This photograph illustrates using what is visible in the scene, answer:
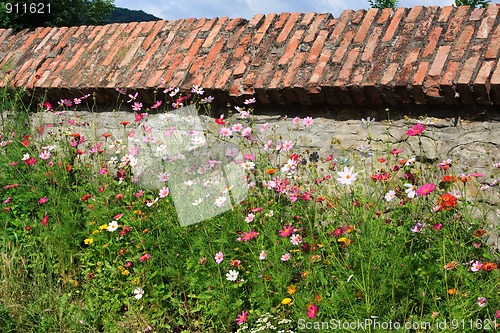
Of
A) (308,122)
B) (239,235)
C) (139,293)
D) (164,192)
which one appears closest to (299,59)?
(308,122)

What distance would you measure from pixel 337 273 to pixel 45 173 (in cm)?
225

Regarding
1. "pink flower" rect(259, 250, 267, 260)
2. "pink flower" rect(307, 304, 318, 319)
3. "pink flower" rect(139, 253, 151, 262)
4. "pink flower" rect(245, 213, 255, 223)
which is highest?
"pink flower" rect(307, 304, 318, 319)

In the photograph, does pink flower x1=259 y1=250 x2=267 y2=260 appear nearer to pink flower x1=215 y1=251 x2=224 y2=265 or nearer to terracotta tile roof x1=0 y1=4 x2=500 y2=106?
pink flower x1=215 y1=251 x2=224 y2=265

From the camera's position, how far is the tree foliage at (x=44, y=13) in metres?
7.71

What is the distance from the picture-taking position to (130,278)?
3.52 meters

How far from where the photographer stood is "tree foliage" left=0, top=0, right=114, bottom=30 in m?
7.71

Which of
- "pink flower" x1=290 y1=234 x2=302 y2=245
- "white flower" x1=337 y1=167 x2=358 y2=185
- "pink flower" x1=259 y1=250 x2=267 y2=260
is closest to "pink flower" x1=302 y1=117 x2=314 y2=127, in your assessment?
"white flower" x1=337 y1=167 x2=358 y2=185

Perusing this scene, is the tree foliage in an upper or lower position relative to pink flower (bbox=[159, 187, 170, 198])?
lower

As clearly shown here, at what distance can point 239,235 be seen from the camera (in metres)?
3.30

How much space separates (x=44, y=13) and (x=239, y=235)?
6.22 meters

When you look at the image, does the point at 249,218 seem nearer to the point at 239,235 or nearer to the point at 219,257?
the point at 239,235

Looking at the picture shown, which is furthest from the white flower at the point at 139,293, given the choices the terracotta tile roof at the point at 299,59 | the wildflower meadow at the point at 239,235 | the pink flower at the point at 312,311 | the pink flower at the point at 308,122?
the terracotta tile roof at the point at 299,59

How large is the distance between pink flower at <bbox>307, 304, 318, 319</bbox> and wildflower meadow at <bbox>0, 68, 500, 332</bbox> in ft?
0.28

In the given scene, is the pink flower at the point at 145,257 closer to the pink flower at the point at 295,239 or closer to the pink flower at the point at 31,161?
the pink flower at the point at 295,239
